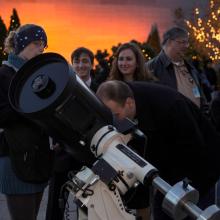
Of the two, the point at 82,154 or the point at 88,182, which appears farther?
the point at 82,154

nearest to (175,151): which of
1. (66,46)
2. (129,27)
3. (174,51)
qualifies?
(174,51)

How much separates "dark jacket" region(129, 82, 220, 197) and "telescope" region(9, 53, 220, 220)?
27.7 inches

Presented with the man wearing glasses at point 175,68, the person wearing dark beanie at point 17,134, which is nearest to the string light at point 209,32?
the man wearing glasses at point 175,68

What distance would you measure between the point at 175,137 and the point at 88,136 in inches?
34.5

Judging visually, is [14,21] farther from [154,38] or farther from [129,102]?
[129,102]

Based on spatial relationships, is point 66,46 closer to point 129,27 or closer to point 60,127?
point 129,27

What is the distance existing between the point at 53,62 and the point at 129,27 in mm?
12110

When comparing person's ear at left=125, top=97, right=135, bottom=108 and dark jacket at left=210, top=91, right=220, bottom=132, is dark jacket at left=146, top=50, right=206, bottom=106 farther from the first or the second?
person's ear at left=125, top=97, right=135, bottom=108

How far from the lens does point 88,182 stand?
1.69 metres

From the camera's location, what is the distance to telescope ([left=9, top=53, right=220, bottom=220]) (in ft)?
5.47

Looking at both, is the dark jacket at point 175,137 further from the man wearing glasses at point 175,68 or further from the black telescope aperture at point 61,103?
the man wearing glasses at point 175,68

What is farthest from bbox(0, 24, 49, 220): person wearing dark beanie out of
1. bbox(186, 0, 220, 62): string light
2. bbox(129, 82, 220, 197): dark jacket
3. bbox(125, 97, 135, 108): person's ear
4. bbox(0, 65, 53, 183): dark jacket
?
bbox(186, 0, 220, 62): string light

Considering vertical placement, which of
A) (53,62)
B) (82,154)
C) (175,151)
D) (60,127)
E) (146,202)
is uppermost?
(53,62)

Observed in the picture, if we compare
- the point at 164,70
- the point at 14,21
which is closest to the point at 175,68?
the point at 164,70
